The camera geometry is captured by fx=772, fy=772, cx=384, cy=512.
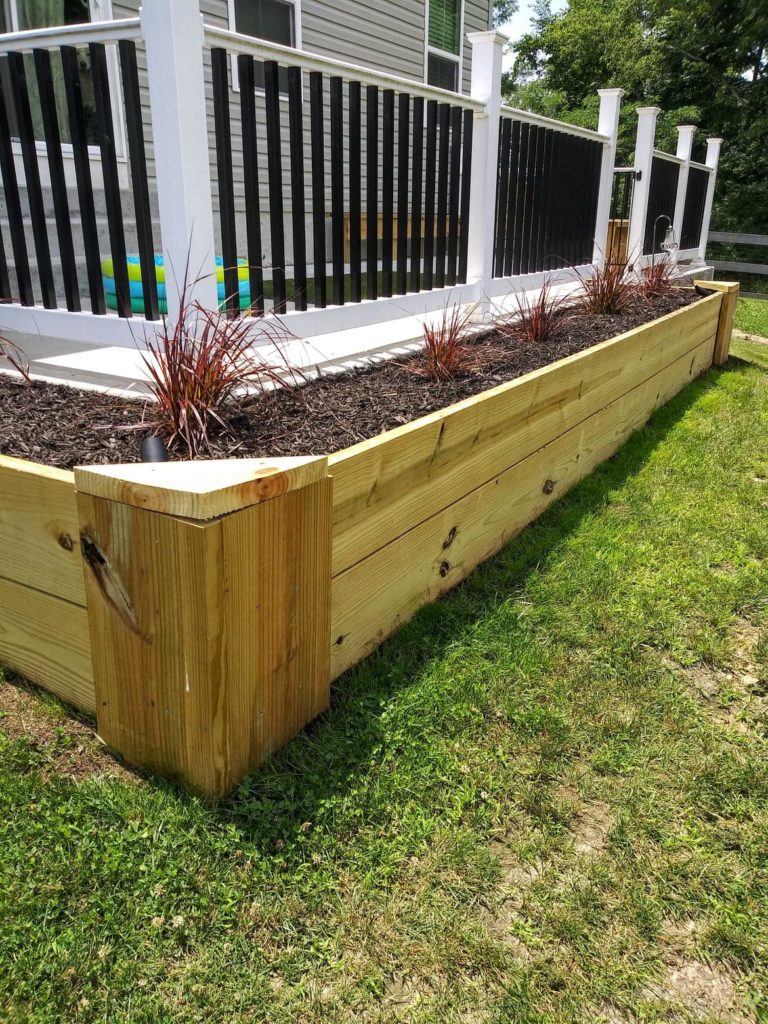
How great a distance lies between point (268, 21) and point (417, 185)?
16.0ft

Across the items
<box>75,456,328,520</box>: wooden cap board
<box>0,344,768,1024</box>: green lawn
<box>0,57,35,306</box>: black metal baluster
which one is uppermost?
<box>0,57,35,306</box>: black metal baluster

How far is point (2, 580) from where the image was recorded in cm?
195

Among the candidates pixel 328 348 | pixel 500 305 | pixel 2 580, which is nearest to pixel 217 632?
pixel 2 580

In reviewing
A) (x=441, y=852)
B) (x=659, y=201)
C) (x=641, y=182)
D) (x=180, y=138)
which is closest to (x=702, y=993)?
(x=441, y=852)

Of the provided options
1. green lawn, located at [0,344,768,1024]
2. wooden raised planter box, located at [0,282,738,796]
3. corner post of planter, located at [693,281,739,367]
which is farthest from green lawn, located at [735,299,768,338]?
wooden raised planter box, located at [0,282,738,796]

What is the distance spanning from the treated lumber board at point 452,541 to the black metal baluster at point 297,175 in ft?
4.03

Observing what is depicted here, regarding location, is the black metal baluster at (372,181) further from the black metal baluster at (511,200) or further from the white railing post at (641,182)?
the white railing post at (641,182)

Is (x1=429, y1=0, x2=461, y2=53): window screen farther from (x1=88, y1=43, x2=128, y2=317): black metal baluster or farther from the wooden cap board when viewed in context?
the wooden cap board

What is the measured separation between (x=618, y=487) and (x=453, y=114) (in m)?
2.23

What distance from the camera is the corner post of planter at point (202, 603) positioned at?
59.0 inches

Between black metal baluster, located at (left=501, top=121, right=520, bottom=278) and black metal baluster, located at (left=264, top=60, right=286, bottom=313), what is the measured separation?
2.23m

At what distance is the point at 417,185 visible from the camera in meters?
3.94

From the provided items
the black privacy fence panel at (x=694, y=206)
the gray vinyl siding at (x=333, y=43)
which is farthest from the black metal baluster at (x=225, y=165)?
the black privacy fence panel at (x=694, y=206)

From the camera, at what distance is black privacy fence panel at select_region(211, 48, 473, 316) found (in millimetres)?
2895
